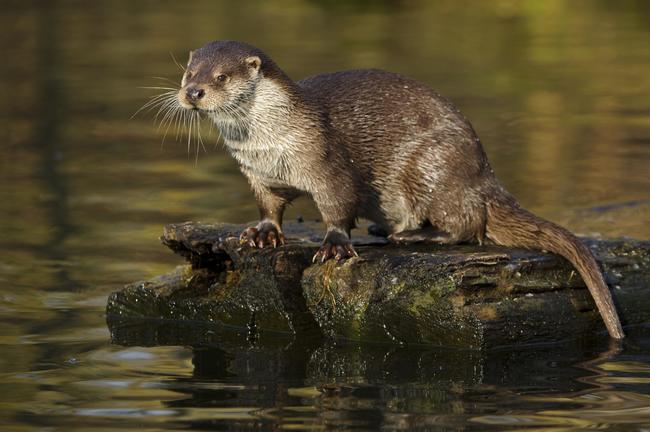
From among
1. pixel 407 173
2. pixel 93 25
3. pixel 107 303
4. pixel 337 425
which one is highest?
pixel 93 25

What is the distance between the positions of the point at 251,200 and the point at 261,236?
9.42ft

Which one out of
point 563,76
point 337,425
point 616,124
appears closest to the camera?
point 337,425

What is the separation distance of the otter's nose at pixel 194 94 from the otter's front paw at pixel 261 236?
685 millimetres

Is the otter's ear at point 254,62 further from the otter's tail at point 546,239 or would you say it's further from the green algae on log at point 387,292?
the otter's tail at point 546,239

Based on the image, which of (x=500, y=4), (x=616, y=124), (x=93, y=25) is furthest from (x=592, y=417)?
(x=500, y=4)

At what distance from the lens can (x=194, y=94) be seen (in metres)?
5.93

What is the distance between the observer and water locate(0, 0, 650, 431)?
16.6 ft

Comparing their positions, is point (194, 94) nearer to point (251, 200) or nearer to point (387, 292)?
point (387, 292)

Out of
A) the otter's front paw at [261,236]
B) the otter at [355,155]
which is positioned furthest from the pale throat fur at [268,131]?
the otter's front paw at [261,236]

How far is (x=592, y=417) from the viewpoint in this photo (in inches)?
189

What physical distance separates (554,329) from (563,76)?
31.0ft

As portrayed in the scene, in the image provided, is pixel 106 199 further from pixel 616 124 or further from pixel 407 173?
pixel 616 124

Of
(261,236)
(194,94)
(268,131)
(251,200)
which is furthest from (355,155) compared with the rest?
(251,200)

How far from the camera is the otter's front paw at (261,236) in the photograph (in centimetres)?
631
